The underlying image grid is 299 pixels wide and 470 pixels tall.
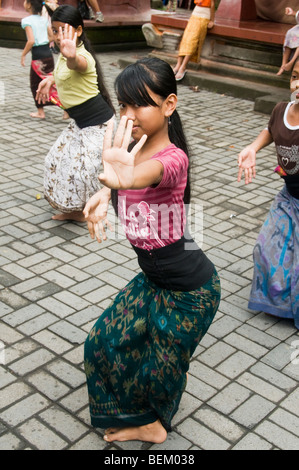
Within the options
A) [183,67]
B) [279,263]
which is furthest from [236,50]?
[279,263]

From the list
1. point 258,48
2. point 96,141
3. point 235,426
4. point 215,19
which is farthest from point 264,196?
point 215,19

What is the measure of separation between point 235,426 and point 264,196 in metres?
3.47

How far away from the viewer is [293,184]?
13.0 ft

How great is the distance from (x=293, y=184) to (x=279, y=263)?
0.54 metres

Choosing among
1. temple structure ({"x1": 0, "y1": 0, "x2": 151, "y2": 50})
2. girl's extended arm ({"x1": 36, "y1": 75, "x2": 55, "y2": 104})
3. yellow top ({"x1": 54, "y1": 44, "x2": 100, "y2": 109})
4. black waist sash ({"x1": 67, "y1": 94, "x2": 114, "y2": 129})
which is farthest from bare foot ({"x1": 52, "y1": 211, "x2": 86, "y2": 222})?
temple structure ({"x1": 0, "y1": 0, "x2": 151, "y2": 50})

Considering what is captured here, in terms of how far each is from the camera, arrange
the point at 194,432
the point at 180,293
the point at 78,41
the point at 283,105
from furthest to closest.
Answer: the point at 78,41 < the point at 283,105 < the point at 194,432 < the point at 180,293

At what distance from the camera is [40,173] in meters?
6.51

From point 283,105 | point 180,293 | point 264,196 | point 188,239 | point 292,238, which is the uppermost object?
point 283,105

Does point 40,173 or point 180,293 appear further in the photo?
point 40,173

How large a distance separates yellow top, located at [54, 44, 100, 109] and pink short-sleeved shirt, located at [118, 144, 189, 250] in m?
2.50

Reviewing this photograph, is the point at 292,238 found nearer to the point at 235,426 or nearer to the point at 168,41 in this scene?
the point at 235,426

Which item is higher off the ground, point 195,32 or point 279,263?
point 195,32

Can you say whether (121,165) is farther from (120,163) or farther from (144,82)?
(144,82)

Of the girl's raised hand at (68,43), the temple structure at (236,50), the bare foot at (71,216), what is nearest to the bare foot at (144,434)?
the bare foot at (71,216)
